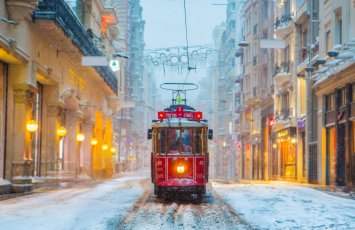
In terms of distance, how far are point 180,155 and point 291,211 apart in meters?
5.39

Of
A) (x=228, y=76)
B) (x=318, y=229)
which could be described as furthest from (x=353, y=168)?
(x=228, y=76)

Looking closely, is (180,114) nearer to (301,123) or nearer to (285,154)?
(301,123)

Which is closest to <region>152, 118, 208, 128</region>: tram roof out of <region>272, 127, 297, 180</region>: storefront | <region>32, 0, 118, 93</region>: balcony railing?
<region>32, 0, 118, 93</region>: balcony railing

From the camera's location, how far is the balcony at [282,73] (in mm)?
45344

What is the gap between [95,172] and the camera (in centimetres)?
4641

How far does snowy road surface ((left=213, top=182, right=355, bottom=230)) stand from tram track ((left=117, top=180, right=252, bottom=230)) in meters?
0.36

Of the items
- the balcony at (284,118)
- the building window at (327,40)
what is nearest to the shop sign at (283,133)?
the balcony at (284,118)

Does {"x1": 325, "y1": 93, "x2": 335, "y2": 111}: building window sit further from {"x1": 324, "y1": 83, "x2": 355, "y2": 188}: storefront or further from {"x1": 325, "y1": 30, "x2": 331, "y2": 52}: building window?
{"x1": 325, "y1": 30, "x2": 331, "y2": 52}: building window

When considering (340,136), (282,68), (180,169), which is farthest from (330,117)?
(180,169)

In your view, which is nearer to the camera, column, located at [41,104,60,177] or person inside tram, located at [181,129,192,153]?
person inside tram, located at [181,129,192,153]

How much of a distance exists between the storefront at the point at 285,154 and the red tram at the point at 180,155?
77.3 feet

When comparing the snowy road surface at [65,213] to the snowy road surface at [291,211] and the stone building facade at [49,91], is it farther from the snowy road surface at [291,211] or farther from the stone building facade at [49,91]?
the stone building facade at [49,91]

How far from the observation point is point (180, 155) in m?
20.6

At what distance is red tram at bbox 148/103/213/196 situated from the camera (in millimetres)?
20516
